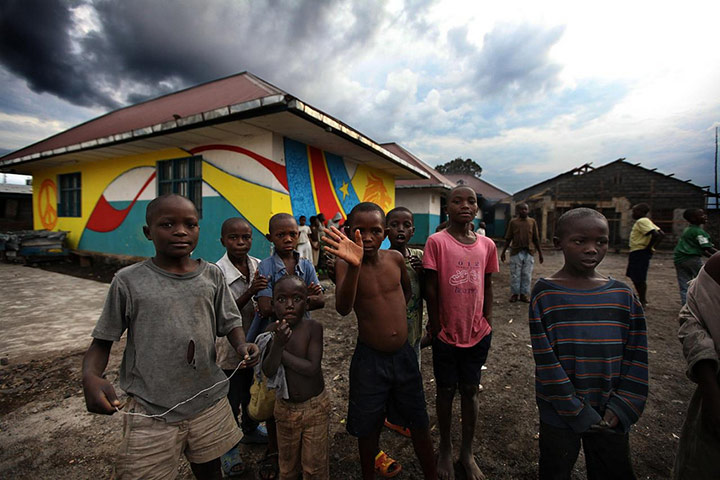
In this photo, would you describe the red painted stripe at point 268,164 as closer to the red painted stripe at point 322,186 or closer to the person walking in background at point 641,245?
the red painted stripe at point 322,186

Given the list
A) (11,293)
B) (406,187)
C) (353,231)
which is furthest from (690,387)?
(406,187)

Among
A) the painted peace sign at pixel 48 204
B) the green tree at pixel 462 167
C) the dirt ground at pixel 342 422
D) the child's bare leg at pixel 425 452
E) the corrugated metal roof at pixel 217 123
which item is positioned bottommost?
the dirt ground at pixel 342 422

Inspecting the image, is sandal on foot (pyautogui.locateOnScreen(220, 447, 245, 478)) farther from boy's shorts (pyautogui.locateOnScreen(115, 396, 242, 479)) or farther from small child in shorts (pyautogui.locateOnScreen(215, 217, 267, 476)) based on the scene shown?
boy's shorts (pyautogui.locateOnScreen(115, 396, 242, 479))

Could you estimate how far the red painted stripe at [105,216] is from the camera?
8865 mm

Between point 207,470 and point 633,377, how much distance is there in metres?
2.01

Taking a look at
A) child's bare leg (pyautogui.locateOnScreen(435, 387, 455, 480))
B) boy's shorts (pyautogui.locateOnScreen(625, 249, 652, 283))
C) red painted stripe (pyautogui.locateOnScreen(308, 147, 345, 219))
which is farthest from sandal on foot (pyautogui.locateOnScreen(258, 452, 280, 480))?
boy's shorts (pyautogui.locateOnScreen(625, 249, 652, 283))

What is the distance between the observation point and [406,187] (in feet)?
47.6

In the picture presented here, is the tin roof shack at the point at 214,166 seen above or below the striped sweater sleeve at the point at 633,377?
above

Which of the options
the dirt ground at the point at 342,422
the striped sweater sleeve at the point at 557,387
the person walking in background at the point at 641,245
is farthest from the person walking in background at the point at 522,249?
the striped sweater sleeve at the point at 557,387

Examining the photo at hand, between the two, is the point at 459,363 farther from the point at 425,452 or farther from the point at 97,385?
the point at 97,385

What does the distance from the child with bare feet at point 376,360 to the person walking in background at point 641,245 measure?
538 cm

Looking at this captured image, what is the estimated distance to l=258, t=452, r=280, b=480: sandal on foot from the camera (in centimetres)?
187

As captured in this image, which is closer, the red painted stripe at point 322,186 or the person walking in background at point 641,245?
the person walking in background at point 641,245

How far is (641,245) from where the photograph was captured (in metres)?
5.24
